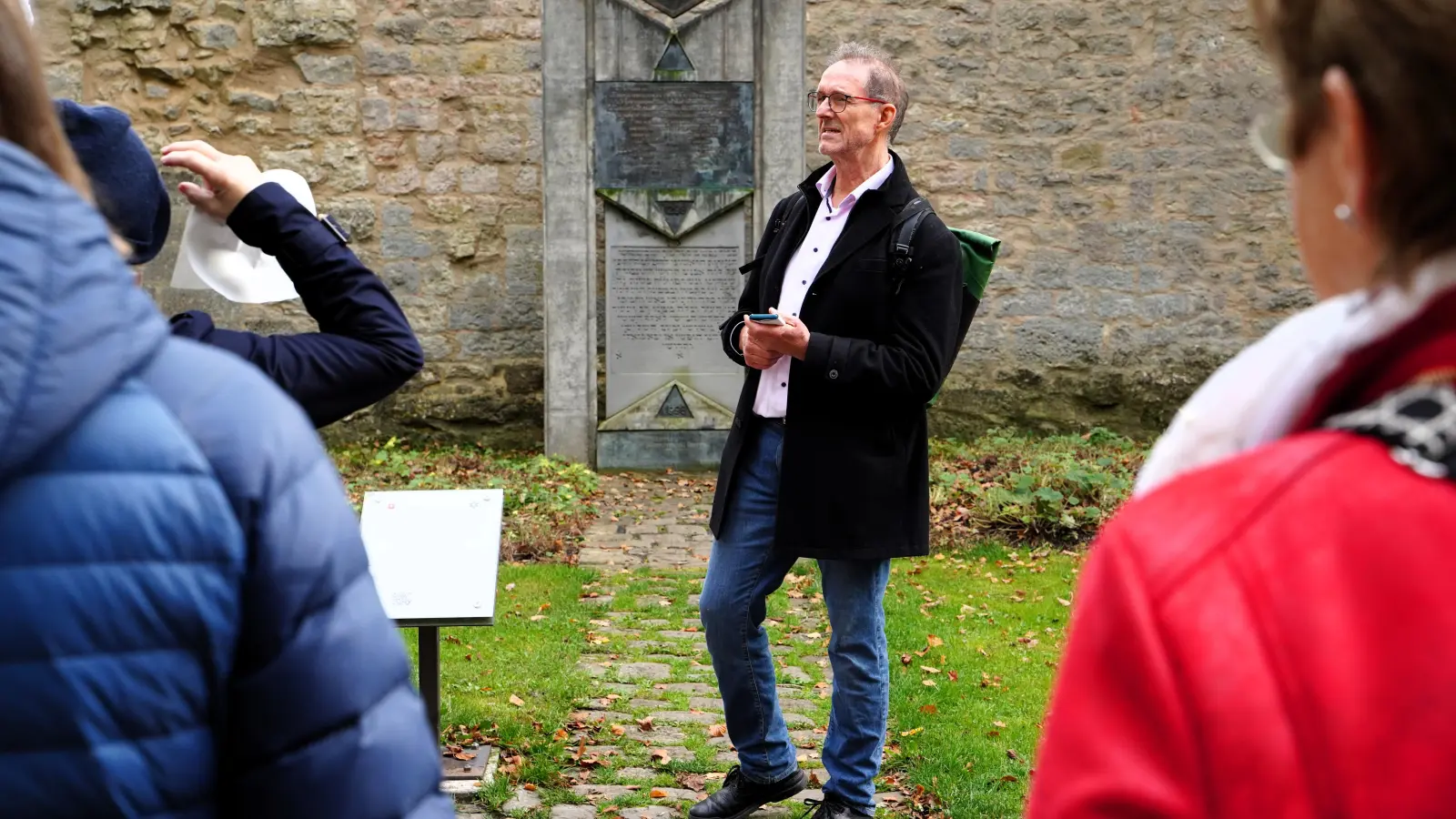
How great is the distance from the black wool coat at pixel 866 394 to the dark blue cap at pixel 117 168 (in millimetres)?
2199

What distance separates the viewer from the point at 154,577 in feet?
3.88

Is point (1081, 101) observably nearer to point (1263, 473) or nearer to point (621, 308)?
point (621, 308)

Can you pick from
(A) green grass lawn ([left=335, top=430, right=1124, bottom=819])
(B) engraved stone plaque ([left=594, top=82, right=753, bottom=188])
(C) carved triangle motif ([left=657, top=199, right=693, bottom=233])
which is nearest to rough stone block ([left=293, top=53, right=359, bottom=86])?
(B) engraved stone plaque ([left=594, top=82, right=753, bottom=188])

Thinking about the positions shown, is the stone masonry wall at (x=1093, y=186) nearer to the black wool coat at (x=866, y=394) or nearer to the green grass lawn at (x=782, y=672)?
the green grass lawn at (x=782, y=672)

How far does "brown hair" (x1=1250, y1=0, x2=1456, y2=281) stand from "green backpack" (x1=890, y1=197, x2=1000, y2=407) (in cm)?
290

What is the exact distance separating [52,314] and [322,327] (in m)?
1.18

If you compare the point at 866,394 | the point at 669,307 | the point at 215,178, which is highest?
the point at 215,178

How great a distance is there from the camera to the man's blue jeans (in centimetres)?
391

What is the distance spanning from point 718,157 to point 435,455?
307cm

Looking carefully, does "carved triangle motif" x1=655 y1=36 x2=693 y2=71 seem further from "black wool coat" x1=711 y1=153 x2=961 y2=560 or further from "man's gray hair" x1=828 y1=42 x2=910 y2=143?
"black wool coat" x1=711 y1=153 x2=961 y2=560

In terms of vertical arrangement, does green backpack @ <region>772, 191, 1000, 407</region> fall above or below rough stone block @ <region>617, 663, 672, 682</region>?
above

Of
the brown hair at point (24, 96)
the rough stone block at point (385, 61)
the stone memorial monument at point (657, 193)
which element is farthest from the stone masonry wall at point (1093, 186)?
the brown hair at point (24, 96)

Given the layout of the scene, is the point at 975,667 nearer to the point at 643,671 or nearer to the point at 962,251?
the point at 643,671

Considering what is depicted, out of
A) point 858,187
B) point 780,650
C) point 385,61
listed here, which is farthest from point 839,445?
point 385,61
